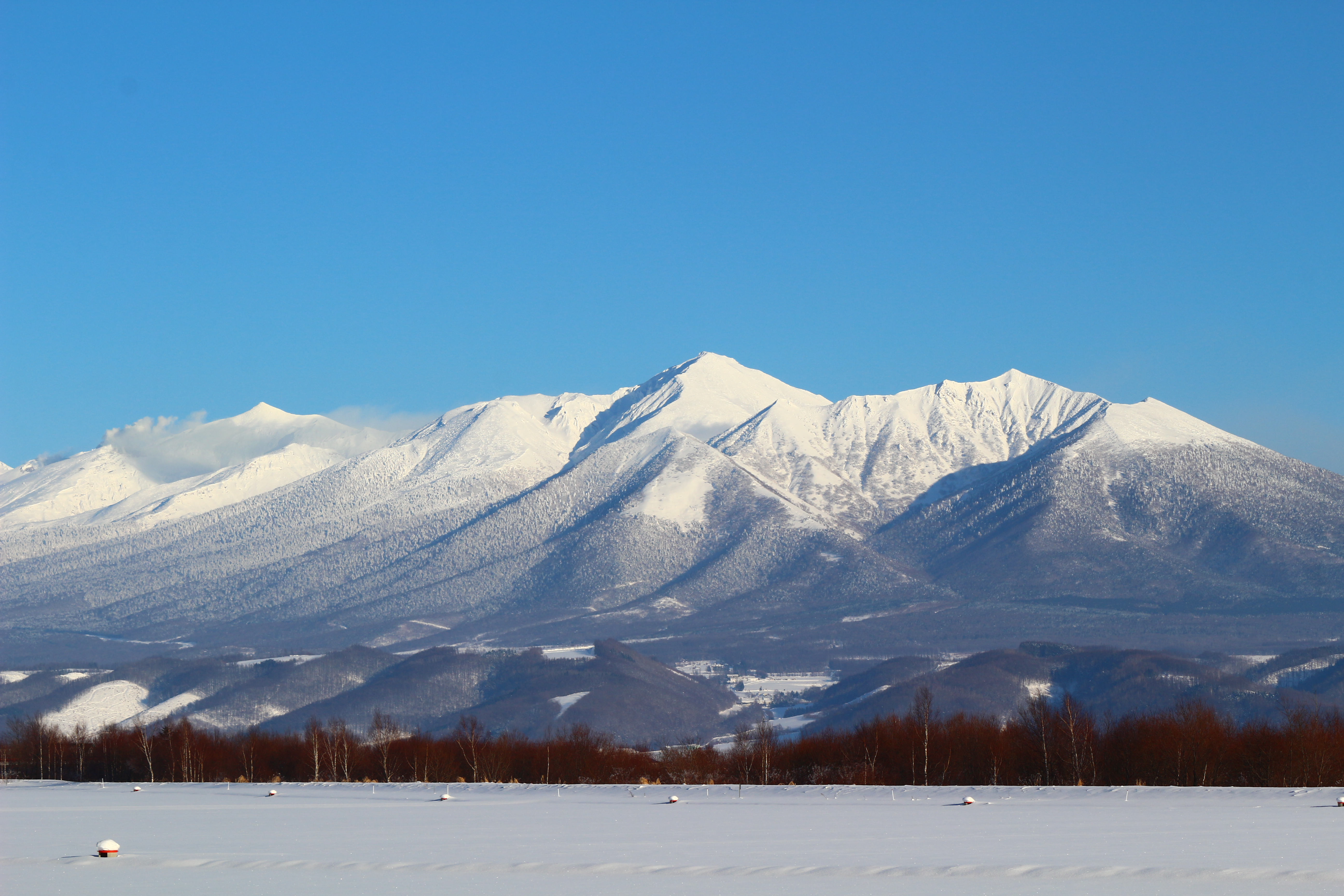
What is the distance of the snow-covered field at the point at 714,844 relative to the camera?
42469 mm

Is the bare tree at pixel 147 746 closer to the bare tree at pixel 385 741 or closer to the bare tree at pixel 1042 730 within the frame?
the bare tree at pixel 385 741

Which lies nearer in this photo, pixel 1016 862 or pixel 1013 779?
pixel 1016 862

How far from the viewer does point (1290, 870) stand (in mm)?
41625

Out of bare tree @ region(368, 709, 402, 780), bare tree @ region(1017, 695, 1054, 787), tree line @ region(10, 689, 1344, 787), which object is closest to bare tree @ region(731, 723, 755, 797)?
tree line @ region(10, 689, 1344, 787)

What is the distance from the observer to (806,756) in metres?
119

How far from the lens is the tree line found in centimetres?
9656

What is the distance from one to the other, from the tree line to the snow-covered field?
73.6ft

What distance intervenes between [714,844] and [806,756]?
67739 mm

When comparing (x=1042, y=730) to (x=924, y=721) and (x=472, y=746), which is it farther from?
(x=472, y=746)

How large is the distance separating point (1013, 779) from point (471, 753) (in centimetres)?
4900

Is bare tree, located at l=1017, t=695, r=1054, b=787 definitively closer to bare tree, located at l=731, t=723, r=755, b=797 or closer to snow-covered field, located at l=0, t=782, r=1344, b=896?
bare tree, located at l=731, t=723, r=755, b=797

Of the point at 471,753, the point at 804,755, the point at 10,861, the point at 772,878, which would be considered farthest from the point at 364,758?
the point at 772,878

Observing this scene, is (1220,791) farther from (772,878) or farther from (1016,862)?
(772,878)

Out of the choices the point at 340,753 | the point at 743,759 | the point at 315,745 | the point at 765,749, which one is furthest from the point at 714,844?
the point at 340,753
